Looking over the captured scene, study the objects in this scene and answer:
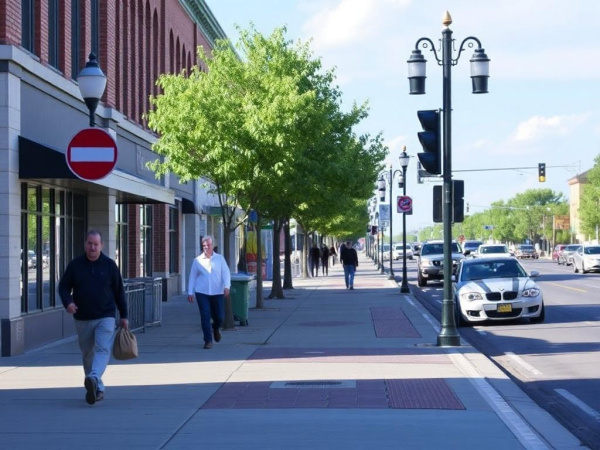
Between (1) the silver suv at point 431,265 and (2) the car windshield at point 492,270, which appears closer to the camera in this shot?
(2) the car windshield at point 492,270

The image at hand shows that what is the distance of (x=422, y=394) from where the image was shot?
11648 millimetres

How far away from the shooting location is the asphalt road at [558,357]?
36.2 feet

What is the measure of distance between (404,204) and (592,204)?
3176 inches

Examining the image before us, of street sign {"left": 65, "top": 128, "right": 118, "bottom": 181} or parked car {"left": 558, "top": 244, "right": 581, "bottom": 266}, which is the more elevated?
street sign {"left": 65, "top": 128, "right": 118, "bottom": 181}

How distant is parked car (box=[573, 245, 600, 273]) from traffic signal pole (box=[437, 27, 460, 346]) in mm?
41957

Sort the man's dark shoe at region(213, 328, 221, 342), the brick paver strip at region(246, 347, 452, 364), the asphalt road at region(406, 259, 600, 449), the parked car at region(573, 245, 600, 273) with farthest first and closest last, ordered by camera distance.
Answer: the parked car at region(573, 245, 600, 273), the man's dark shoe at region(213, 328, 221, 342), the brick paver strip at region(246, 347, 452, 364), the asphalt road at region(406, 259, 600, 449)

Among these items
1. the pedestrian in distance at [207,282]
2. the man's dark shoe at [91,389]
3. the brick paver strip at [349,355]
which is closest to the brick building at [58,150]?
the pedestrian in distance at [207,282]

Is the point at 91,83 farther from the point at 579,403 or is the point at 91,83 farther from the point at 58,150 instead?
the point at 579,403

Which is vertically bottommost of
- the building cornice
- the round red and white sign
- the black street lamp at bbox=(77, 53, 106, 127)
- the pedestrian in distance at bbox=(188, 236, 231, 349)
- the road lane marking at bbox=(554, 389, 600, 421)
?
the road lane marking at bbox=(554, 389, 600, 421)

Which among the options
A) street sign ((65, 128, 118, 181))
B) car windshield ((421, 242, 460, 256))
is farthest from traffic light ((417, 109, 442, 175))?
car windshield ((421, 242, 460, 256))

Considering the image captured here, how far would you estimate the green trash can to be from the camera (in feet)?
73.4

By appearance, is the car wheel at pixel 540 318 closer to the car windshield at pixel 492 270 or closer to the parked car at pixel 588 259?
the car windshield at pixel 492 270

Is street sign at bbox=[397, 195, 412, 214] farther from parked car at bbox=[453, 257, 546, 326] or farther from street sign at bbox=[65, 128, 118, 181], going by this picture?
street sign at bbox=[65, 128, 118, 181]

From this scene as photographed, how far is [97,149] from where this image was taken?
12.4m
